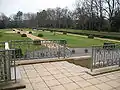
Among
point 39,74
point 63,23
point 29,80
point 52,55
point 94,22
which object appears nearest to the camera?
point 29,80

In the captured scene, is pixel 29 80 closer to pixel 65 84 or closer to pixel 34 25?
pixel 65 84

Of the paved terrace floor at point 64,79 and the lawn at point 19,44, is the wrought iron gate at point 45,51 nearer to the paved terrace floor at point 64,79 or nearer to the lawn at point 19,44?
the lawn at point 19,44

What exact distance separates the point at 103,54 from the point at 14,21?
67.0 metres

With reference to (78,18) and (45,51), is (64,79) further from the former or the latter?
(78,18)

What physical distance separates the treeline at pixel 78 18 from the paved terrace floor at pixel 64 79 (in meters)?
29.7

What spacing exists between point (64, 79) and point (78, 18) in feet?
146

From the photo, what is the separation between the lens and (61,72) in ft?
16.9

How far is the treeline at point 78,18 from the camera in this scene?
3425 cm

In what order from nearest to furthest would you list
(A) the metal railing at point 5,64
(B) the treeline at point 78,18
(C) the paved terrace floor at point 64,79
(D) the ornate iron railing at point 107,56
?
(A) the metal railing at point 5,64 → (C) the paved terrace floor at point 64,79 → (D) the ornate iron railing at point 107,56 → (B) the treeline at point 78,18

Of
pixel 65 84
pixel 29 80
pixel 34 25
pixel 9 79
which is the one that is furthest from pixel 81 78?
pixel 34 25

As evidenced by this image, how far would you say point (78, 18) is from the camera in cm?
4766

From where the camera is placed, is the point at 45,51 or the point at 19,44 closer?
the point at 19,44

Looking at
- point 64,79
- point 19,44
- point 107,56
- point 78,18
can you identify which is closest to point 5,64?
point 64,79

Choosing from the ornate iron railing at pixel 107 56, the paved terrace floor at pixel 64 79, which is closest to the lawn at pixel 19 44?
the paved terrace floor at pixel 64 79
